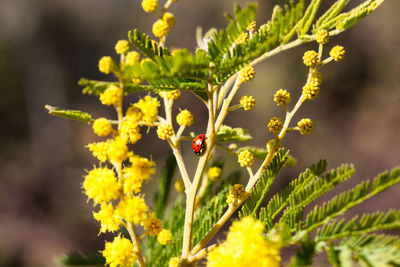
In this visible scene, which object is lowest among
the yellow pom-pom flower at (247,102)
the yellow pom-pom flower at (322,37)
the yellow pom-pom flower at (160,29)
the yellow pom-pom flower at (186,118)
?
the yellow pom-pom flower at (186,118)

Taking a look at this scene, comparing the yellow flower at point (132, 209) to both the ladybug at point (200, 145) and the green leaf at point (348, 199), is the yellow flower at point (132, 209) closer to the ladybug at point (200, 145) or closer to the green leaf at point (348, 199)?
the ladybug at point (200, 145)

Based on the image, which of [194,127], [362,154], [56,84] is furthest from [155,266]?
[56,84]

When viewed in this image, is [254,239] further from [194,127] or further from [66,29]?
[66,29]

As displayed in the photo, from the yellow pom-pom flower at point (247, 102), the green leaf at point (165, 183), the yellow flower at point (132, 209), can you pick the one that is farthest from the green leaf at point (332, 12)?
the green leaf at point (165, 183)

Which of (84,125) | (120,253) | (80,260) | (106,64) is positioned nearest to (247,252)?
(120,253)

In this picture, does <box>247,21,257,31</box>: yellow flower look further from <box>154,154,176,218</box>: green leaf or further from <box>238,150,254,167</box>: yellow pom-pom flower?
<box>154,154,176,218</box>: green leaf

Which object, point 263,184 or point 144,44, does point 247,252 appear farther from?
point 144,44

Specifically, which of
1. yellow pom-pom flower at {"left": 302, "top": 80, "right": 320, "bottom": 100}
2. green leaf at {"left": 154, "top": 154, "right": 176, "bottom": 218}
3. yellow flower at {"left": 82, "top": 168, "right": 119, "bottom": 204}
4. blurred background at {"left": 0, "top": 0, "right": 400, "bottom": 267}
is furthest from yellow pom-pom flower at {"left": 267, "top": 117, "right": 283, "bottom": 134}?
blurred background at {"left": 0, "top": 0, "right": 400, "bottom": 267}
